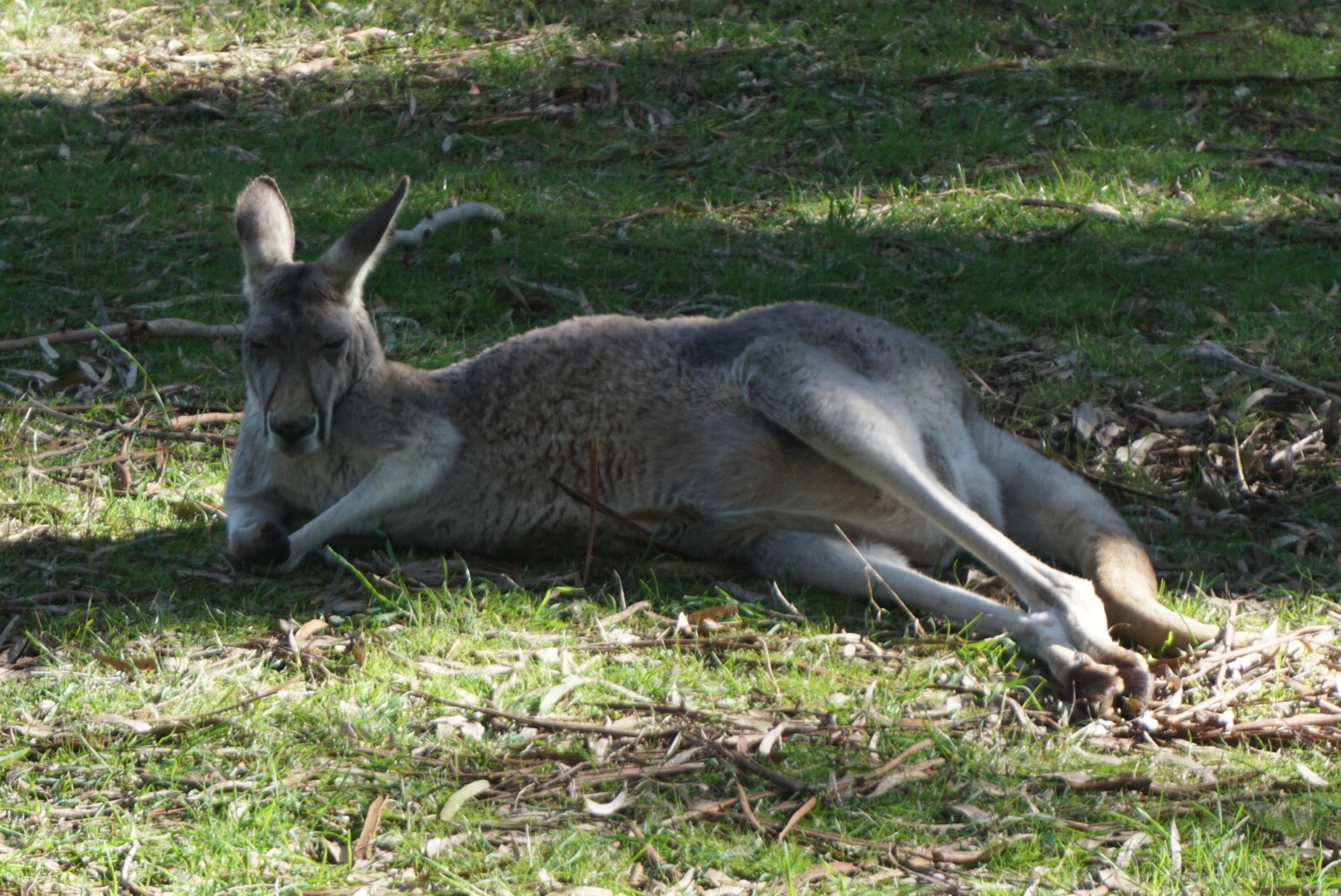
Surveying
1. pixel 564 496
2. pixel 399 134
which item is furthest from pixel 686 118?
pixel 564 496

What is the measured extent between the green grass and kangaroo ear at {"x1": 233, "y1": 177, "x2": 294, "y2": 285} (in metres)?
0.81

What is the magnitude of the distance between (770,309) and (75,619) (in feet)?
7.30

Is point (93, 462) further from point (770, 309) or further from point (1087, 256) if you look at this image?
point (1087, 256)

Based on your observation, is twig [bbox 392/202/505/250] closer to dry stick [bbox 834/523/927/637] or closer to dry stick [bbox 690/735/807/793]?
dry stick [bbox 834/523/927/637]

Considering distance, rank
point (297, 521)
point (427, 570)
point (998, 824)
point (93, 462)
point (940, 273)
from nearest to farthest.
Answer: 1. point (998, 824)
2. point (427, 570)
3. point (297, 521)
4. point (93, 462)
5. point (940, 273)

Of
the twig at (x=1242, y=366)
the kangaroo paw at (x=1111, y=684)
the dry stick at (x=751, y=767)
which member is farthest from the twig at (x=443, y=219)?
the kangaroo paw at (x=1111, y=684)

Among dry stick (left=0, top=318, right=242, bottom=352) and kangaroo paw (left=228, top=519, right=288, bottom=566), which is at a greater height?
dry stick (left=0, top=318, right=242, bottom=352)

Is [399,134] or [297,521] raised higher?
[399,134]

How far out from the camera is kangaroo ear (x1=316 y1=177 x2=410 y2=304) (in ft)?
13.5

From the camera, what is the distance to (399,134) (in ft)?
24.9

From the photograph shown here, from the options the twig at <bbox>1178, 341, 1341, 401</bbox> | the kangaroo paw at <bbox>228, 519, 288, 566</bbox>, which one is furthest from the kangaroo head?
the twig at <bbox>1178, 341, 1341, 401</bbox>

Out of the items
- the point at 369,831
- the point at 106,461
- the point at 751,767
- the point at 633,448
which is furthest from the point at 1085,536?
the point at 106,461

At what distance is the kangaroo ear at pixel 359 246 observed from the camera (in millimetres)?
4117

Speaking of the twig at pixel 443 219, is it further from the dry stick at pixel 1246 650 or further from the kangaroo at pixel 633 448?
the dry stick at pixel 1246 650
